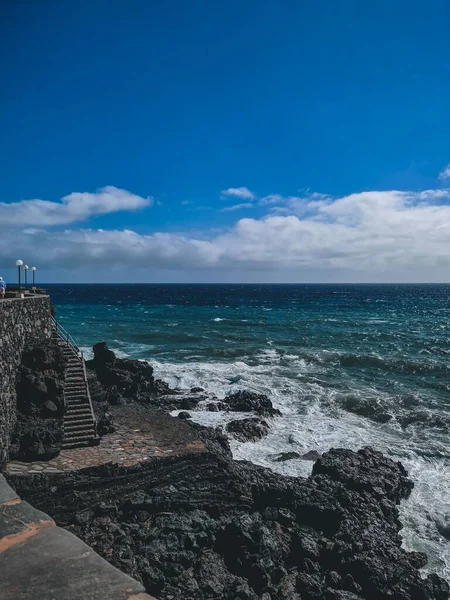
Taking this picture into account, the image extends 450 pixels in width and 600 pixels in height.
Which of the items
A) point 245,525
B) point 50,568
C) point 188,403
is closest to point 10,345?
point 245,525

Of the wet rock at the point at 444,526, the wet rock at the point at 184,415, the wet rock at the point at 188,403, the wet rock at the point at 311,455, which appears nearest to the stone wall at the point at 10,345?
the wet rock at the point at 184,415

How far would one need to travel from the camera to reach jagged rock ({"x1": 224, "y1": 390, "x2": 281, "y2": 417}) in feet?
83.0

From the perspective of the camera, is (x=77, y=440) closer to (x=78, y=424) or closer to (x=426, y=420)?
(x=78, y=424)

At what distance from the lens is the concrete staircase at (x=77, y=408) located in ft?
55.9

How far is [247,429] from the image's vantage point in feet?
73.3

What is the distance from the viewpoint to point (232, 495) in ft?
47.8

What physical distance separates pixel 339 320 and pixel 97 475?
64.8 metres

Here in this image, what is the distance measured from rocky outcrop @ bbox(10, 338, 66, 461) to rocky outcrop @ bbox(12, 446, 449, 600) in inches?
63.9

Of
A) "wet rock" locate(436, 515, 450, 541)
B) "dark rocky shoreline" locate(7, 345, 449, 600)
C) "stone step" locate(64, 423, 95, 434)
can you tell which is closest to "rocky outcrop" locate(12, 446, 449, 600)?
"dark rocky shoreline" locate(7, 345, 449, 600)

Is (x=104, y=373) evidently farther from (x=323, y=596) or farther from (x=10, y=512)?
(x=10, y=512)

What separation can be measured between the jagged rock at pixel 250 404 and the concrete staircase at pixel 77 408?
30.8 feet

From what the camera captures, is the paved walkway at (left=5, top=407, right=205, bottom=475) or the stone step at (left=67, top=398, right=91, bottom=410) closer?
the paved walkway at (left=5, top=407, right=205, bottom=475)

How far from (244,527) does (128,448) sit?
6.22 m

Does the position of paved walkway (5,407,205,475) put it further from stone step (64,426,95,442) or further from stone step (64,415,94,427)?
stone step (64,415,94,427)
